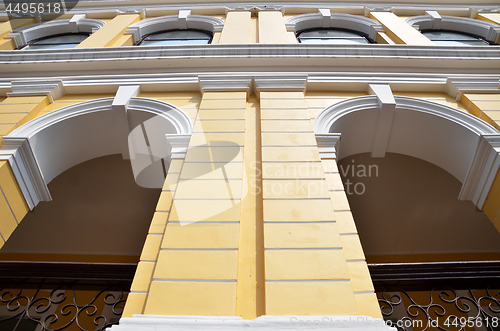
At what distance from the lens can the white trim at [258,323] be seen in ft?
7.52

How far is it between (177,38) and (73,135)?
414cm

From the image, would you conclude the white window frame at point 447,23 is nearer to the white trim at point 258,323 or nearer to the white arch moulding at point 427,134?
the white arch moulding at point 427,134

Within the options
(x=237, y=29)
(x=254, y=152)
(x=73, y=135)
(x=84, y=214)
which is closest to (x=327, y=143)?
(x=254, y=152)

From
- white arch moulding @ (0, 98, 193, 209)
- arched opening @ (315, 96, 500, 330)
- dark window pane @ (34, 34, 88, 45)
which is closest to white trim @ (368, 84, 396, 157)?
arched opening @ (315, 96, 500, 330)

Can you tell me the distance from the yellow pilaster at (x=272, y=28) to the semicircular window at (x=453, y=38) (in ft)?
12.0

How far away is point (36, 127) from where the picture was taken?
477 centimetres

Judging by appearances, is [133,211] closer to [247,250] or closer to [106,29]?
[106,29]

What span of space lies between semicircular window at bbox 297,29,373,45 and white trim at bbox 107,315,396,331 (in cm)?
687

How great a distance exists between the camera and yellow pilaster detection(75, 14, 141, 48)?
739 cm

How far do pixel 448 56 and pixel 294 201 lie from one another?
446 centimetres

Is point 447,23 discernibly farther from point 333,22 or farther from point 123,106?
point 123,106

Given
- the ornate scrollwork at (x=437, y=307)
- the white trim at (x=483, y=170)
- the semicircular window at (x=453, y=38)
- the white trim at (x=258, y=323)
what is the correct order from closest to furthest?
1. the white trim at (x=258, y=323)
2. the ornate scrollwork at (x=437, y=307)
3. the white trim at (x=483, y=170)
4. the semicircular window at (x=453, y=38)

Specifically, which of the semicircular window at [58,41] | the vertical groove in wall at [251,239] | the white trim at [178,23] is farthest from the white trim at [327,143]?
the semicircular window at [58,41]

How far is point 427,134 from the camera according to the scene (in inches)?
204
